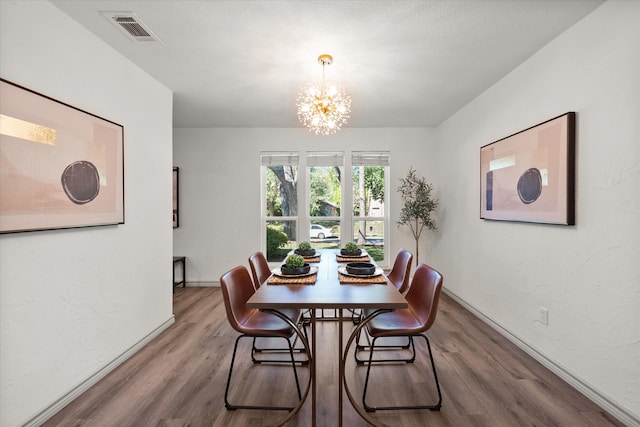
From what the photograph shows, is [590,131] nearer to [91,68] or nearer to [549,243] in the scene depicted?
[549,243]

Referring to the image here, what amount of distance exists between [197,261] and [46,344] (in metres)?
3.26

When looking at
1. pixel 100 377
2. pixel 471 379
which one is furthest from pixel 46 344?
pixel 471 379

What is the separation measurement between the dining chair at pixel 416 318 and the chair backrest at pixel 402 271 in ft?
0.81

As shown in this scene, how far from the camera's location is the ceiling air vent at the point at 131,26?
215 centimetres

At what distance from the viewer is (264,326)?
213 centimetres

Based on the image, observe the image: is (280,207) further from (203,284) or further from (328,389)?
(328,389)

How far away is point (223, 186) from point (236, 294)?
333 centimetres

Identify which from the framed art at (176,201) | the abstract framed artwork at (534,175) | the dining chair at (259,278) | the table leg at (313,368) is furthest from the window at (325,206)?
the table leg at (313,368)

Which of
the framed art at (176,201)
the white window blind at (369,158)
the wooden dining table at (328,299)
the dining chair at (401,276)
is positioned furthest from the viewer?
Answer: the white window blind at (369,158)

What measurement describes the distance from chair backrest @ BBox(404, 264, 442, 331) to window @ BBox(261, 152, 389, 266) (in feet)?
9.24

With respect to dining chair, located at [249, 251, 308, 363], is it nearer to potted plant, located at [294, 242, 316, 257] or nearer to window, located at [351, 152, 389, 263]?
potted plant, located at [294, 242, 316, 257]

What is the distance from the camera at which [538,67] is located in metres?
2.68

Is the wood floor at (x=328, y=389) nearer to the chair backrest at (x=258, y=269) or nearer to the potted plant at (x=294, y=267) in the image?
the chair backrest at (x=258, y=269)

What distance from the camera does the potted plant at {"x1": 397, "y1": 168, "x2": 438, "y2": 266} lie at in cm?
481
